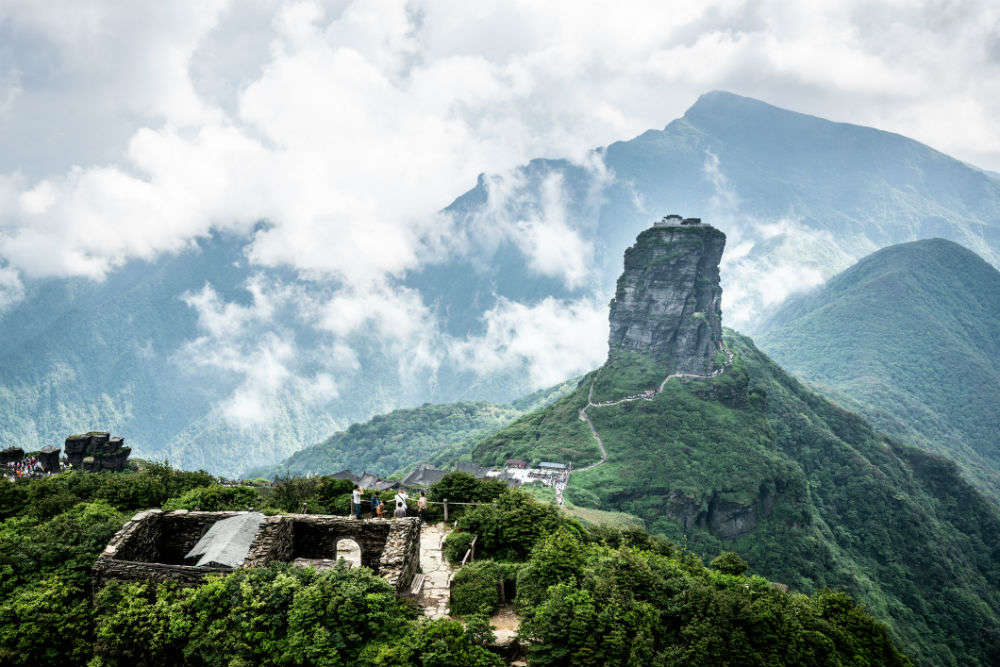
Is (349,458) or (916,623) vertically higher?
(349,458)

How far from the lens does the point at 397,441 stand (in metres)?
173

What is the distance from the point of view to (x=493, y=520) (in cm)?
2280

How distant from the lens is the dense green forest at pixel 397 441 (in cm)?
15862

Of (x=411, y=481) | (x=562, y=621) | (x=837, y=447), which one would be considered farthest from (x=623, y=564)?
(x=837, y=447)

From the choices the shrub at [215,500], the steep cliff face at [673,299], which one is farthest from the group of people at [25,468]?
the steep cliff face at [673,299]

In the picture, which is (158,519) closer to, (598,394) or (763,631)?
(763,631)

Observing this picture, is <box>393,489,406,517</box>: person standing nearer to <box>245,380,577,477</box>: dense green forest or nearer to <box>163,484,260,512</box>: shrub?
<box>163,484,260,512</box>: shrub

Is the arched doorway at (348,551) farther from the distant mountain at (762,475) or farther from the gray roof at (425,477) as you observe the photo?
the gray roof at (425,477)

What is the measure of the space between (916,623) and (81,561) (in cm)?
8579

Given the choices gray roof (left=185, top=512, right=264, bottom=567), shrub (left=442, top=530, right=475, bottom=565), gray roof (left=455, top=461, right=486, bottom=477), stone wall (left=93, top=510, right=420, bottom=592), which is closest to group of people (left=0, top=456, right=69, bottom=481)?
stone wall (left=93, top=510, right=420, bottom=592)

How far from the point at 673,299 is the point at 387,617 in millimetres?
113712

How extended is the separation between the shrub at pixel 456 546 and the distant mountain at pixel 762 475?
183ft

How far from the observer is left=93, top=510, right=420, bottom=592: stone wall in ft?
50.4

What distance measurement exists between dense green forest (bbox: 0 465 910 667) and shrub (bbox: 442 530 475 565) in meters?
2.23
